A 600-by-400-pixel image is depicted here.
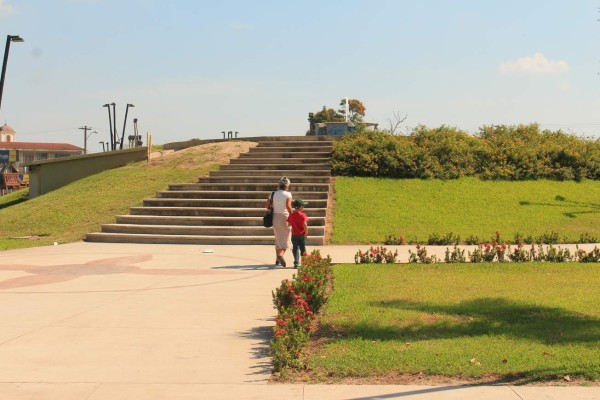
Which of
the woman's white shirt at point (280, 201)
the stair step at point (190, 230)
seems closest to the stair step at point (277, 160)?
the stair step at point (190, 230)

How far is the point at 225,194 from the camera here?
19969 millimetres

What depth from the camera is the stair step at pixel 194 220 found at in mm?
17594

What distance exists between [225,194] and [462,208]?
6652mm

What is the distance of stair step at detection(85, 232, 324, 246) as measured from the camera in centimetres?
1642

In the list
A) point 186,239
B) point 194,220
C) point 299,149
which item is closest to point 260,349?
point 186,239

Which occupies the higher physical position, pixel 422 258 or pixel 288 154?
pixel 288 154

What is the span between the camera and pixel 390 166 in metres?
21.0

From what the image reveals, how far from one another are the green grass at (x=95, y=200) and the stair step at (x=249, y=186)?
91cm

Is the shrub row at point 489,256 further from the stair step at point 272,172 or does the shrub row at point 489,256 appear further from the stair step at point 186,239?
the stair step at point 272,172

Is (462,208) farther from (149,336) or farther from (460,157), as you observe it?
(149,336)

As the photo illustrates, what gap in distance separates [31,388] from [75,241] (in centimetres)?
1270

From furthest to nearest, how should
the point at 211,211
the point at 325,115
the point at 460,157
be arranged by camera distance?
the point at 325,115 → the point at 460,157 → the point at 211,211

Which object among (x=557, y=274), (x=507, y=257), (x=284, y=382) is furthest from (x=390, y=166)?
(x=284, y=382)

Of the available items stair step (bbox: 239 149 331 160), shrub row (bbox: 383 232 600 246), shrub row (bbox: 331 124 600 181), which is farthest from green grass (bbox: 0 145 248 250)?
shrub row (bbox: 383 232 600 246)
